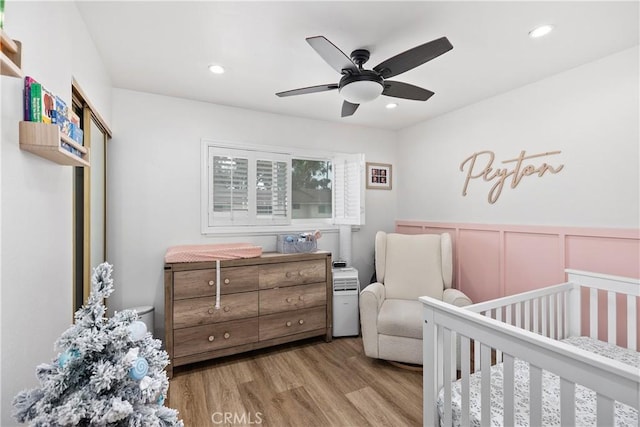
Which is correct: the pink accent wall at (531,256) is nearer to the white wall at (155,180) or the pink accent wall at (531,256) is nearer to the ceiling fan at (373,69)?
the ceiling fan at (373,69)

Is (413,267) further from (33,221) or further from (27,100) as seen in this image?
(27,100)

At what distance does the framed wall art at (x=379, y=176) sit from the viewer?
3.76 metres

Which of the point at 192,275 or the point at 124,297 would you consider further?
the point at 124,297

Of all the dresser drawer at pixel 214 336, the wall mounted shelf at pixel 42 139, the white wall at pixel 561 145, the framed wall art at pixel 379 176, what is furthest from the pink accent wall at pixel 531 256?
the wall mounted shelf at pixel 42 139

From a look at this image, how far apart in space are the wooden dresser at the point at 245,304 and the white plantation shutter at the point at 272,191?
24.2 inches

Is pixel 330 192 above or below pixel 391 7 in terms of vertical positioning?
below

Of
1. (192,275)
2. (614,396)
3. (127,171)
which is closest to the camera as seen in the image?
(614,396)

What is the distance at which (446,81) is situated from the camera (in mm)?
2432

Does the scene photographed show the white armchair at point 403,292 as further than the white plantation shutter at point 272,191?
No

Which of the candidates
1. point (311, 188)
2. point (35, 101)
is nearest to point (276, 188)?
point (311, 188)

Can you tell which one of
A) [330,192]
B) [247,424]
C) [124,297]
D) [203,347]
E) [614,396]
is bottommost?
[247,424]

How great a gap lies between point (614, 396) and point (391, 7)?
183 cm

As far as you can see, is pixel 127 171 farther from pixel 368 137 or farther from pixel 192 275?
pixel 368 137

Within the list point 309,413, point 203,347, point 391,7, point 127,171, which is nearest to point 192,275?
point 203,347
